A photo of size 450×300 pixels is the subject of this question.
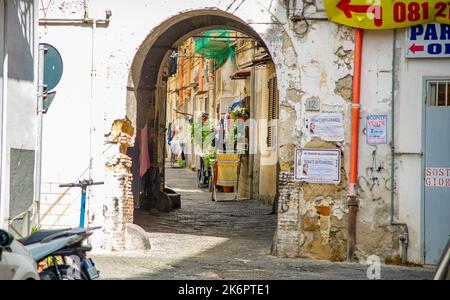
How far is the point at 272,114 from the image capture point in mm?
21812

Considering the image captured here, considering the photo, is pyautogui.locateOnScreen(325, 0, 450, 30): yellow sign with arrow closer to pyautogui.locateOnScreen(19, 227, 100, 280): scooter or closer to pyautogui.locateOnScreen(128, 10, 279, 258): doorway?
pyautogui.locateOnScreen(128, 10, 279, 258): doorway

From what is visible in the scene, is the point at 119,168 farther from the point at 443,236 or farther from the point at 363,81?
the point at 443,236

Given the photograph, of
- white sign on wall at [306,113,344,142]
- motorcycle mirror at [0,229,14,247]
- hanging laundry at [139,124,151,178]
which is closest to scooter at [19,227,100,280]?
motorcycle mirror at [0,229,14,247]

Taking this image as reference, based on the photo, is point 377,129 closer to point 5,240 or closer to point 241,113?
point 5,240

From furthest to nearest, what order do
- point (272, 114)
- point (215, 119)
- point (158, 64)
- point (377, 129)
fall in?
point (215, 119)
point (272, 114)
point (158, 64)
point (377, 129)

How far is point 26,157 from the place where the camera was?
11797mm

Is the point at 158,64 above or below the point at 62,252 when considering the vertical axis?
above

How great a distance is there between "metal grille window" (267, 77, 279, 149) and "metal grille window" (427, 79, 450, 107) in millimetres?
8805

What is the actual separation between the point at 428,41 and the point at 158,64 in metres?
5.76

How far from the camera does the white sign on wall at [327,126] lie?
1266 cm

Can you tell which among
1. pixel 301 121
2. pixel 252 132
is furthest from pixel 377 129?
pixel 252 132

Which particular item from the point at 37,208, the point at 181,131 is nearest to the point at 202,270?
the point at 37,208

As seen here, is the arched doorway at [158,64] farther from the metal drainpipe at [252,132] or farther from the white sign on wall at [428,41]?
the metal drainpipe at [252,132]
